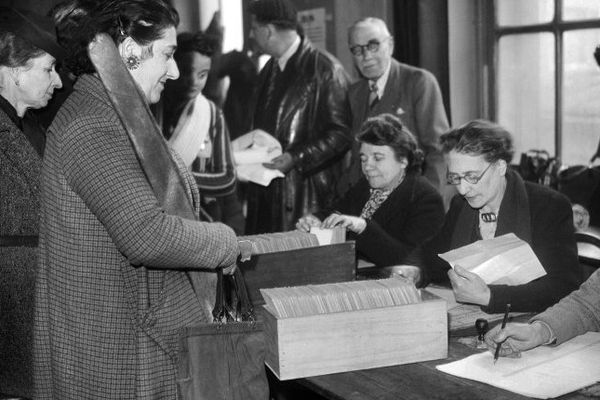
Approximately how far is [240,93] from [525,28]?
1693mm

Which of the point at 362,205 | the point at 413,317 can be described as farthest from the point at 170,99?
the point at 413,317

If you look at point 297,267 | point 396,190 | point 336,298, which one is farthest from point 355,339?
point 396,190

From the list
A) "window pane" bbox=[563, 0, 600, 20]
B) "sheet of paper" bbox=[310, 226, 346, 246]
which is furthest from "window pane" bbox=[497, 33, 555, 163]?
"sheet of paper" bbox=[310, 226, 346, 246]

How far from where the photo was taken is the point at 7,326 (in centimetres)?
305

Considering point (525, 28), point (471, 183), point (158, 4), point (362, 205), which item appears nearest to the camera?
point (158, 4)

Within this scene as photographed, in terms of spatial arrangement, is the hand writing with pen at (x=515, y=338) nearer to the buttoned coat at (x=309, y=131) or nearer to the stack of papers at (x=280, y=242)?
the stack of papers at (x=280, y=242)

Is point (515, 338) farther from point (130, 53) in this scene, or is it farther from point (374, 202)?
point (374, 202)

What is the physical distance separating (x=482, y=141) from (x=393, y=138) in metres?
0.86

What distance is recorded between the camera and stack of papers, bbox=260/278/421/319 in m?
2.15

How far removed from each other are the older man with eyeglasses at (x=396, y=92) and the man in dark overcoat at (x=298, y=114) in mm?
140

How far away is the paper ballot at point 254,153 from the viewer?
4.80 meters

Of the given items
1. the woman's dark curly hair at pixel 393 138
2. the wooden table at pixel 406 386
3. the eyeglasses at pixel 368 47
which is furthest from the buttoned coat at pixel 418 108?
the wooden table at pixel 406 386

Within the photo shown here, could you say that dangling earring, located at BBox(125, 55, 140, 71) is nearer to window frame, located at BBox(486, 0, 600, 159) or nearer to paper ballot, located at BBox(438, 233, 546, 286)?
paper ballot, located at BBox(438, 233, 546, 286)

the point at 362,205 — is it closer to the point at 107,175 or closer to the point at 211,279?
the point at 211,279
